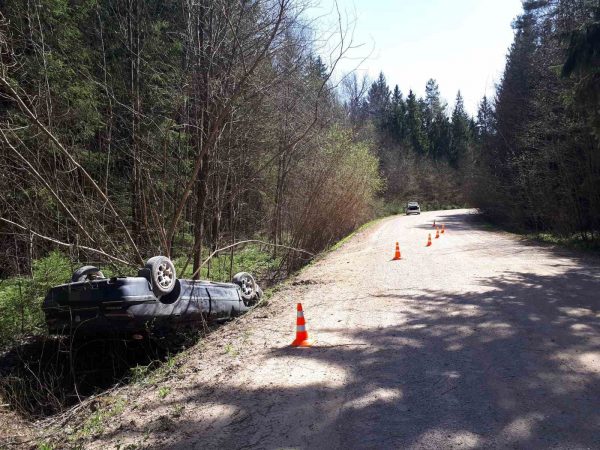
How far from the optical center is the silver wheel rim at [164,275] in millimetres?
7188

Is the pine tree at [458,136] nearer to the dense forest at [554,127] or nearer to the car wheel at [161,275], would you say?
the dense forest at [554,127]

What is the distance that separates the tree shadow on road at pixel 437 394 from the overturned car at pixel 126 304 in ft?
6.62

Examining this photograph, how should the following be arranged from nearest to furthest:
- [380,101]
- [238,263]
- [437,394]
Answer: [437,394] < [238,263] < [380,101]

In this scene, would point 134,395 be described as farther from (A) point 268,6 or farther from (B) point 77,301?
(A) point 268,6

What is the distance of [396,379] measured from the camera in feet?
15.9

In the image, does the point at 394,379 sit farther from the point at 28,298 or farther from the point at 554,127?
the point at 554,127

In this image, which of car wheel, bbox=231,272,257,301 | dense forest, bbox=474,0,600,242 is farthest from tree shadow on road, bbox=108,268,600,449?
dense forest, bbox=474,0,600,242

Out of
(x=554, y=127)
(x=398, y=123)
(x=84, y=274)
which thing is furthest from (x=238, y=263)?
(x=398, y=123)

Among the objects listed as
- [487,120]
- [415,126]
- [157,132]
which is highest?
[415,126]

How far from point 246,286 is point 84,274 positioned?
10.5 feet

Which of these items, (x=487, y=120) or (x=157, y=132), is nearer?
(x=157, y=132)

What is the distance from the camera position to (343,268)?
13820mm

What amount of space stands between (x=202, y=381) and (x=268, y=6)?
7818 mm

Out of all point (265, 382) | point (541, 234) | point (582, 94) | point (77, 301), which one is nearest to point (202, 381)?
point (265, 382)
